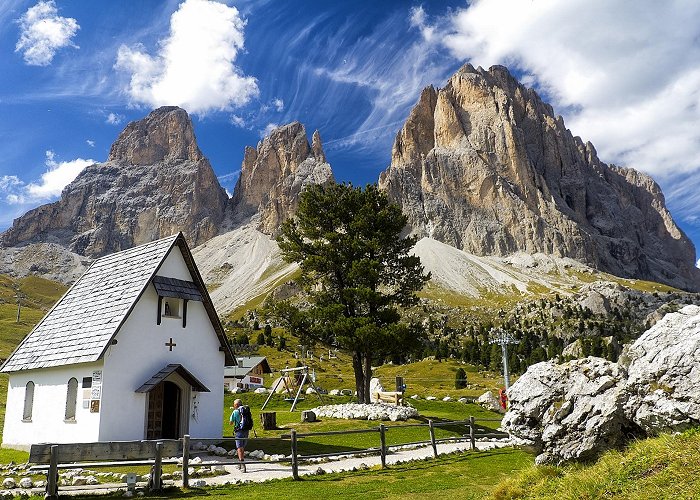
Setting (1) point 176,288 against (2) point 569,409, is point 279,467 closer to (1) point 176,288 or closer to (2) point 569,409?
(1) point 176,288

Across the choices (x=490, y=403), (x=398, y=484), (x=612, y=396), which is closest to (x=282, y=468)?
(x=398, y=484)

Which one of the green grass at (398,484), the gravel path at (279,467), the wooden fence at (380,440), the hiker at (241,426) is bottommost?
the green grass at (398,484)

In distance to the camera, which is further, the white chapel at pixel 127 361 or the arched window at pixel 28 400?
the arched window at pixel 28 400

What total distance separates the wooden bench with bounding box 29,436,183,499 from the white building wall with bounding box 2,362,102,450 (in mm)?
5415

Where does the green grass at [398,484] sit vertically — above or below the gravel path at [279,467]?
below

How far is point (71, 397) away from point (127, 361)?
3.07 m

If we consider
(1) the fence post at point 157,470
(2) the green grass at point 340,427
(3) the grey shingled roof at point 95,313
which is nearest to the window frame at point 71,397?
(3) the grey shingled roof at point 95,313

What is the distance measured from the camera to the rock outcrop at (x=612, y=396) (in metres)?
10.3

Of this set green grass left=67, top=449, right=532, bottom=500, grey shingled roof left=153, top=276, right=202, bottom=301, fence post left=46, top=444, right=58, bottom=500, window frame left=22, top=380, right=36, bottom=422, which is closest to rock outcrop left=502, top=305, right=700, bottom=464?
green grass left=67, top=449, right=532, bottom=500

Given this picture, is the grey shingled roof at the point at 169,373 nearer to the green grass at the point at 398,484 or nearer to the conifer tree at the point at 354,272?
the green grass at the point at 398,484

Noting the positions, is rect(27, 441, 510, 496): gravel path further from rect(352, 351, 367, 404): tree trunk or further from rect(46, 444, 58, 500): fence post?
rect(352, 351, 367, 404): tree trunk

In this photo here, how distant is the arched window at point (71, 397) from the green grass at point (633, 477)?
19.5m

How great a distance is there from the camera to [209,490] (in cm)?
1630

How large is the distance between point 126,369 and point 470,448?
1598 cm
